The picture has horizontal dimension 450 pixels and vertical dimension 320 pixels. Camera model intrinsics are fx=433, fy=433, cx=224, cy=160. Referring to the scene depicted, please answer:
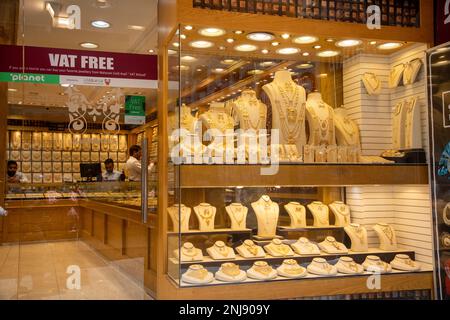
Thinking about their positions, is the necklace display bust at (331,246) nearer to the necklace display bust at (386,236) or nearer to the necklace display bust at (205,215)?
the necklace display bust at (386,236)

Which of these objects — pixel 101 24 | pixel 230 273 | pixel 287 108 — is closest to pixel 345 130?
pixel 287 108

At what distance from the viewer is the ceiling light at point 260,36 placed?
10.1 feet

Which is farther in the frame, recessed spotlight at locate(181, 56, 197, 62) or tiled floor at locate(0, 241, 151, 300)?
tiled floor at locate(0, 241, 151, 300)

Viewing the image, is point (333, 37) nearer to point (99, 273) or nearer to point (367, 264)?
point (367, 264)

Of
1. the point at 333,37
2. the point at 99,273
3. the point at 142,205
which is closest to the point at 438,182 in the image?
the point at 333,37

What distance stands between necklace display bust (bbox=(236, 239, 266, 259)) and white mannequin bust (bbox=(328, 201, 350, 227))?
731 mm

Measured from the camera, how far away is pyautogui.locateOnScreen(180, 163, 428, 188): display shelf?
2.79m

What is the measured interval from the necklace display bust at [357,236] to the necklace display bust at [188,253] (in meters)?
1.19

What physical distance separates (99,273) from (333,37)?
2.93m

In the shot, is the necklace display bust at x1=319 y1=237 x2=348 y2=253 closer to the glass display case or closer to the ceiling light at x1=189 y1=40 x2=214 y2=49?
the glass display case

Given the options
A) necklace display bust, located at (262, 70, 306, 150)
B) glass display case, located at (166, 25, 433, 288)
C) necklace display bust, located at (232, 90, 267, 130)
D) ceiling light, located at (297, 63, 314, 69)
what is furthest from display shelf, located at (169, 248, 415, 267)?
ceiling light, located at (297, 63, 314, 69)

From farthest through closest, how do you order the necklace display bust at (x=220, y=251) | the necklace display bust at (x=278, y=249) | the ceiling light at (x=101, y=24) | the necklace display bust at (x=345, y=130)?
1. the ceiling light at (x=101, y=24)
2. the necklace display bust at (x=345, y=130)
3. the necklace display bust at (x=278, y=249)
4. the necklace display bust at (x=220, y=251)

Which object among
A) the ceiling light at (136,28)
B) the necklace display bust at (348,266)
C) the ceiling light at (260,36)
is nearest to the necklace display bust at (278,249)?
the necklace display bust at (348,266)

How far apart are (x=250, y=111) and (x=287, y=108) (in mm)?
297
